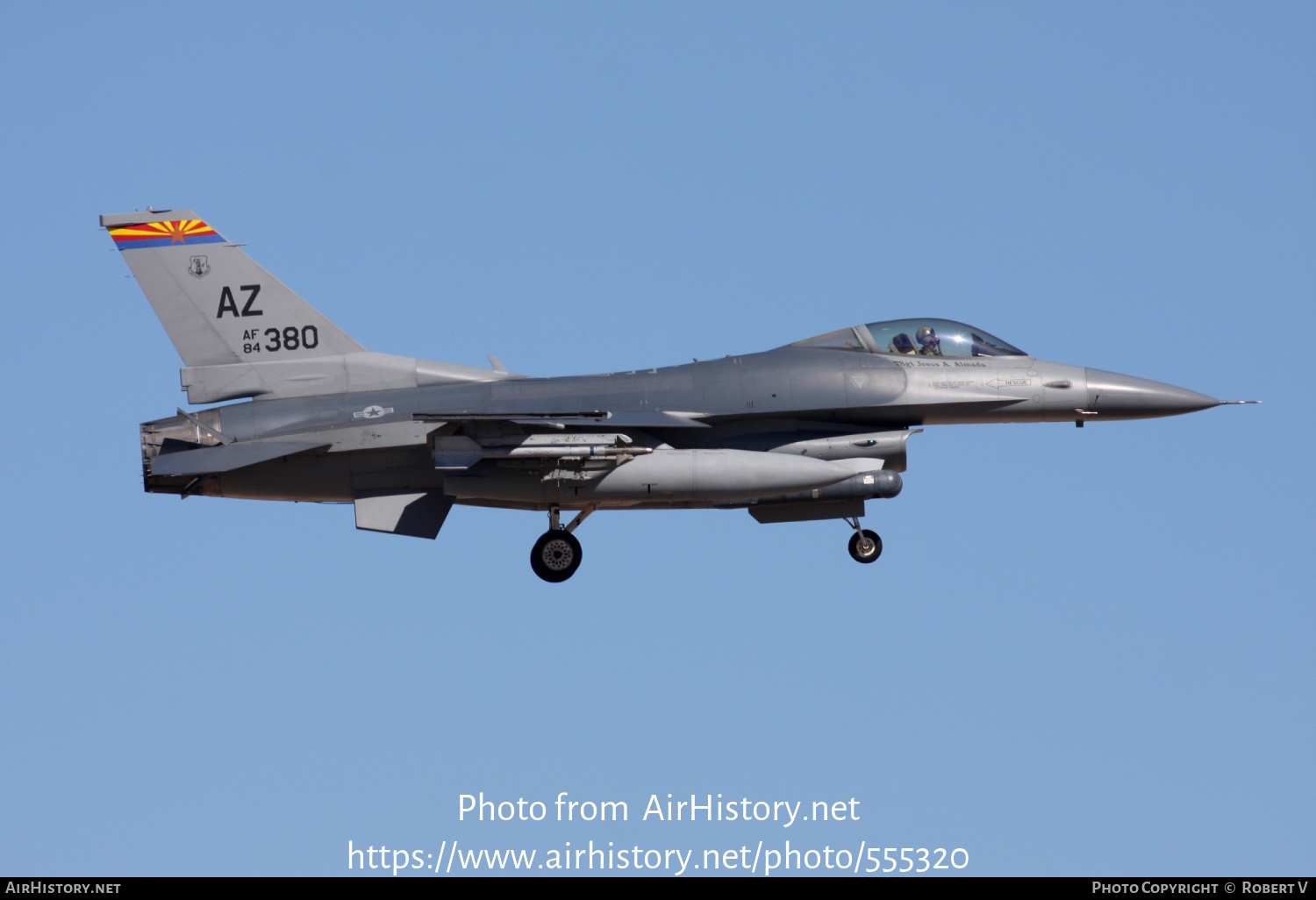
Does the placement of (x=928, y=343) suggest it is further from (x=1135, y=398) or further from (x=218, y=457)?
(x=218, y=457)

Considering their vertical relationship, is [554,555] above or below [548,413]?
below

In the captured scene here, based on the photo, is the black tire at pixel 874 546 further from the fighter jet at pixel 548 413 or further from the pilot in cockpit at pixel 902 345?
the pilot in cockpit at pixel 902 345

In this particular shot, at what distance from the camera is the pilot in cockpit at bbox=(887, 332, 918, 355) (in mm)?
22578

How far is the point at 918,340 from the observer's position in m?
22.7

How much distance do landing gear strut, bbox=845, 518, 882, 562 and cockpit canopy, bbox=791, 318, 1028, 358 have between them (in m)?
2.24

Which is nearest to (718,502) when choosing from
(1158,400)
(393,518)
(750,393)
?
(750,393)

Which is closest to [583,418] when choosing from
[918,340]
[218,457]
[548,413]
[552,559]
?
[548,413]

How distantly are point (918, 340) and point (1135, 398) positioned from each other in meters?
2.89

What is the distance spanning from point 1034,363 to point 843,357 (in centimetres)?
253

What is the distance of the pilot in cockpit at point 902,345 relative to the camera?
22.6m

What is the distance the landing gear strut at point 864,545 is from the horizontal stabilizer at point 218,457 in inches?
273

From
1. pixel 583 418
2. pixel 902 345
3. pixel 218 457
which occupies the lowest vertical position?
pixel 218 457

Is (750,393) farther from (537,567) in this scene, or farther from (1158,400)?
(1158,400)

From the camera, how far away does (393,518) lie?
70.1ft
